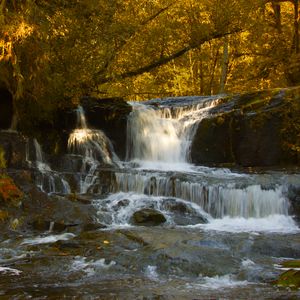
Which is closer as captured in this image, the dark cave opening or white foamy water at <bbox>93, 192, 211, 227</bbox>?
white foamy water at <bbox>93, 192, 211, 227</bbox>

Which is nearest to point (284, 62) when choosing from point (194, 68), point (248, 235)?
point (194, 68)

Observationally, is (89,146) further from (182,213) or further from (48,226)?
(48,226)

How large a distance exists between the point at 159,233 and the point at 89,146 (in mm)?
5863

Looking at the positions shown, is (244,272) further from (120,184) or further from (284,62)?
(284,62)

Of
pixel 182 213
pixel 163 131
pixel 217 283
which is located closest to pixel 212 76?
pixel 163 131

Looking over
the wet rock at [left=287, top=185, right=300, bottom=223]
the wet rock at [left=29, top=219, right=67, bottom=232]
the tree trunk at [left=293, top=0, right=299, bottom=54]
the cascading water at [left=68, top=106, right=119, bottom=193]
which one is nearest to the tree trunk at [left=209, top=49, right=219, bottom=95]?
the tree trunk at [left=293, top=0, right=299, bottom=54]

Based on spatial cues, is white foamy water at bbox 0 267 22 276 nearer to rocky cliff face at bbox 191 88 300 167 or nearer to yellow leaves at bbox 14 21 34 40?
yellow leaves at bbox 14 21 34 40

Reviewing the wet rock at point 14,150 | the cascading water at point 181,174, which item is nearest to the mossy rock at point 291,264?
the cascading water at point 181,174

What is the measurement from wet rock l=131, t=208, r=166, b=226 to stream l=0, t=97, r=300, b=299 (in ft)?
0.28

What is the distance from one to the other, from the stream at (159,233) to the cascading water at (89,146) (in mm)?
32

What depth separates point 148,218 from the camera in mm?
9734

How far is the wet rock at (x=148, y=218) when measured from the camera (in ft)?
31.7

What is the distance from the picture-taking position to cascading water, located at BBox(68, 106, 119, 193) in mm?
13366

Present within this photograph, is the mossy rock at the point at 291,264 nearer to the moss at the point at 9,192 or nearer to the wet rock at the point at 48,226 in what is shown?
the wet rock at the point at 48,226
